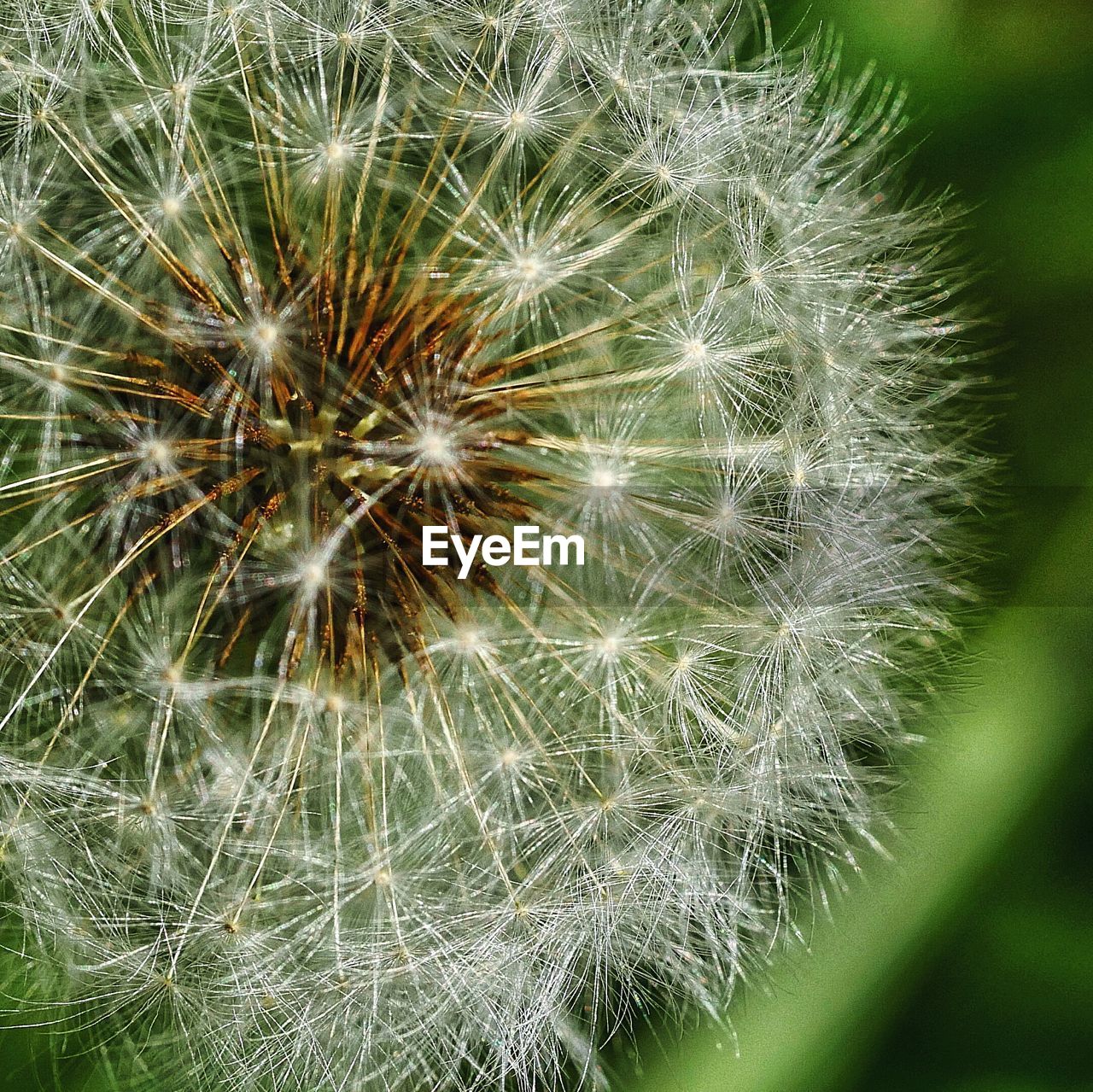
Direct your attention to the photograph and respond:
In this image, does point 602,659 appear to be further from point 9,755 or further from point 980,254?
point 980,254

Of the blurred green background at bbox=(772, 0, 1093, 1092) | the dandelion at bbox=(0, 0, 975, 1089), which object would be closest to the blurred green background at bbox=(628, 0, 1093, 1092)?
the blurred green background at bbox=(772, 0, 1093, 1092)

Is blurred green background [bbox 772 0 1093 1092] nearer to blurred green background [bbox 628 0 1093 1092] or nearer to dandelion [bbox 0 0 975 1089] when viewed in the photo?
blurred green background [bbox 628 0 1093 1092]

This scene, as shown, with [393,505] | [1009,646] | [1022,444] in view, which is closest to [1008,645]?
[1009,646]

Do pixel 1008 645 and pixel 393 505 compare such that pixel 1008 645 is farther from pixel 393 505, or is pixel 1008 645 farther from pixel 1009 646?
pixel 393 505

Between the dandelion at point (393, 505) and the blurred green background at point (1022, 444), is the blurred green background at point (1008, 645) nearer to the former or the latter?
the blurred green background at point (1022, 444)

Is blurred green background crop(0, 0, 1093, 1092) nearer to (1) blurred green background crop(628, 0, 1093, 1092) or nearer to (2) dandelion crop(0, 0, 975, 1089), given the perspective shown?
(1) blurred green background crop(628, 0, 1093, 1092)

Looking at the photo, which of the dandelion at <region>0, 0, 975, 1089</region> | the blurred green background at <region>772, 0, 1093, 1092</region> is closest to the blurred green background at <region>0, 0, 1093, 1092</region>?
the blurred green background at <region>772, 0, 1093, 1092</region>

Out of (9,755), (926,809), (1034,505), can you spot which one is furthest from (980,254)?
(9,755)

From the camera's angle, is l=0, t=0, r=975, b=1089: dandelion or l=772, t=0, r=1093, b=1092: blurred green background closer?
l=0, t=0, r=975, b=1089: dandelion
